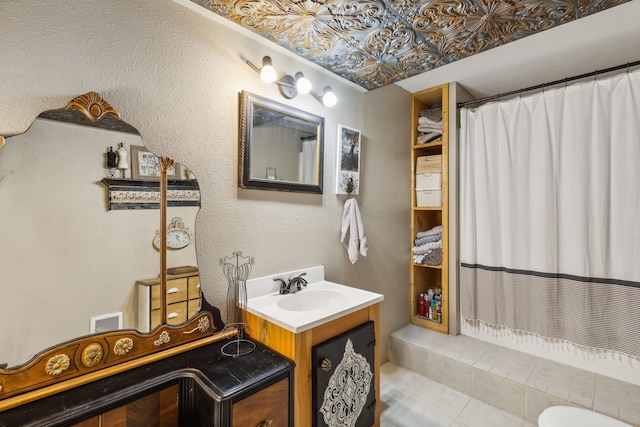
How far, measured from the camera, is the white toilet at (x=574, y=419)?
55.0 inches

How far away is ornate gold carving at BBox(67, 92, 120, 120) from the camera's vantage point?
109 centimetres

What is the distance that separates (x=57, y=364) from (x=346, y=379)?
1.19 meters

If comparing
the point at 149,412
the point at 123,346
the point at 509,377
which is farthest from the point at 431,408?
the point at 123,346

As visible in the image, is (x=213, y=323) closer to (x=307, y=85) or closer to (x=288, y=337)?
(x=288, y=337)

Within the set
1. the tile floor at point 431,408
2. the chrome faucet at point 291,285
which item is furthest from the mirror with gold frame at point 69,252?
the tile floor at point 431,408

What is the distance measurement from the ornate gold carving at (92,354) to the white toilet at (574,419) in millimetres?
1994

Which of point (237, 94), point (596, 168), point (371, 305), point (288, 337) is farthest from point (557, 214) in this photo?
point (237, 94)

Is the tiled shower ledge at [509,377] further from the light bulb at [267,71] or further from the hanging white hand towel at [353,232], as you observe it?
the light bulb at [267,71]

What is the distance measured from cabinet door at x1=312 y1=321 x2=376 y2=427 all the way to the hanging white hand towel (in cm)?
58

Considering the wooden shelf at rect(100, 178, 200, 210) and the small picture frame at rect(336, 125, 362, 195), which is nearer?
the wooden shelf at rect(100, 178, 200, 210)

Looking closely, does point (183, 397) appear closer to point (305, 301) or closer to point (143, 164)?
point (305, 301)

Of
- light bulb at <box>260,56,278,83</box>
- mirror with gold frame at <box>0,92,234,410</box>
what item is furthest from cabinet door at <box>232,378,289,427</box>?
light bulb at <box>260,56,278,83</box>

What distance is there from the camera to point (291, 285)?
1756mm

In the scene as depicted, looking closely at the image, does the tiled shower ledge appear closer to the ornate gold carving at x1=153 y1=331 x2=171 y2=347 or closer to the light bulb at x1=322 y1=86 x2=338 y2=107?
the ornate gold carving at x1=153 y1=331 x2=171 y2=347
